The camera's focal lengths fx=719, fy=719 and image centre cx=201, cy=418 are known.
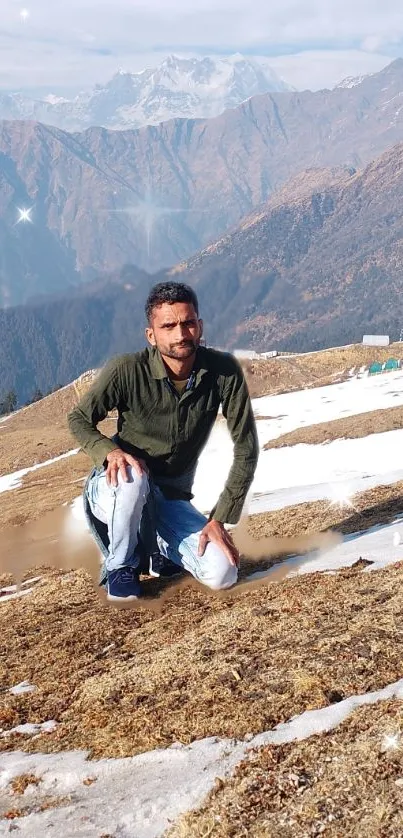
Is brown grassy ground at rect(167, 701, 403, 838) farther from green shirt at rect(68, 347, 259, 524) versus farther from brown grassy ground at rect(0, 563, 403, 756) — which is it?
green shirt at rect(68, 347, 259, 524)

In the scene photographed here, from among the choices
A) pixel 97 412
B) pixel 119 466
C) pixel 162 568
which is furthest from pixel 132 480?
pixel 162 568

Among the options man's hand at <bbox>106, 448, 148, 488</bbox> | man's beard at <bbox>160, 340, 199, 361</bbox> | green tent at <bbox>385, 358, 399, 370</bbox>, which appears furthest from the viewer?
green tent at <bbox>385, 358, 399, 370</bbox>

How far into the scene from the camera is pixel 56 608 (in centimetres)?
890

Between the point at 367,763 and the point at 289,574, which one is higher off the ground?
the point at 367,763

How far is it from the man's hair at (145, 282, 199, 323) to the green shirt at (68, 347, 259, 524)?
618mm

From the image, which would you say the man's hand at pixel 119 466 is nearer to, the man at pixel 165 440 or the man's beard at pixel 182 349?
the man at pixel 165 440

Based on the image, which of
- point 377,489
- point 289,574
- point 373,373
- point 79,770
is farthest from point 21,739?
point 373,373

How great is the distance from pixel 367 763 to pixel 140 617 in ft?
13.3

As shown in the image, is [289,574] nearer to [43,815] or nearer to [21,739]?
[21,739]

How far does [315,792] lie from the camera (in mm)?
4191

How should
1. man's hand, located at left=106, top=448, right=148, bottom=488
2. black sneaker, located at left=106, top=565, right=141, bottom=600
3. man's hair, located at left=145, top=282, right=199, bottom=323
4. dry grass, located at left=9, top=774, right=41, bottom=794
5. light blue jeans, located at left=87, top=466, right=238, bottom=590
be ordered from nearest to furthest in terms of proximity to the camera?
1. dry grass, located at left=9, top=774, right=41, bottom=794
2. man's hair, located at left=145, top=282, right=199, bottom=323
3. man's hand, located at left=106, top=448, right=148, bottom=488
4. light blue jeans, located at left=87, top=466, right=238, bottom=590
5. black sneaker, located at left=106, top=565, right=141, bottom=600

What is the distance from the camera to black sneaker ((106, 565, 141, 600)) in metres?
8.61

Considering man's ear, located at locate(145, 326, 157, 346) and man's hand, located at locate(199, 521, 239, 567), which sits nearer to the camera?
man's ear, located at locate(145, 326, 157, 346)

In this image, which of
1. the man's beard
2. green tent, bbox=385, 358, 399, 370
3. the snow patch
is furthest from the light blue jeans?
green tent, bbox=385, 358, 399, 370
